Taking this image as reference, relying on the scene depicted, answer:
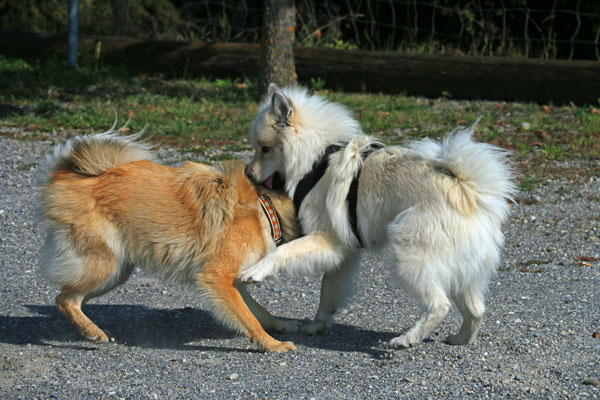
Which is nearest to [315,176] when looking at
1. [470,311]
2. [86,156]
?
[470,311]

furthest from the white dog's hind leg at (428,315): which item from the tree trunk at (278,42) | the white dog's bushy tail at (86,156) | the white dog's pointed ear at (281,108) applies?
the tree trunk at (278,42)

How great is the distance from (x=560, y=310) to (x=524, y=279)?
0.64 metres

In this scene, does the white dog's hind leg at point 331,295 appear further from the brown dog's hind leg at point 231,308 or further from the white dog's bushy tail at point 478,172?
the white dog's bushy tail at point 478,172

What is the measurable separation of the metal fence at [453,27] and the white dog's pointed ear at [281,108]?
785 centimetres

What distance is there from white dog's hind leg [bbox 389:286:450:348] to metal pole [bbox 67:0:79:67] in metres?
9.46

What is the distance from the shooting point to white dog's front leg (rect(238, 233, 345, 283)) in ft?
13.2

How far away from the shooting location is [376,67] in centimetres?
1088

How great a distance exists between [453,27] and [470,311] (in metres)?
9.91

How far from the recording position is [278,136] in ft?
14.4

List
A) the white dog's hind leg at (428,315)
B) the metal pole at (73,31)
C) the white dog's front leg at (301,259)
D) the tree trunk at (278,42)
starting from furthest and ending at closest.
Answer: the metal pole at (73,31), the tree trunk at (278,42), the white dog's front leg at (301,259), the white dog's hind leg at (428,315)

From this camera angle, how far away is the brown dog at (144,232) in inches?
160

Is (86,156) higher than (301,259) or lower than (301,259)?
higher

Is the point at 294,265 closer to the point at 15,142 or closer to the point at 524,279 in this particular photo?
the point at 524,279

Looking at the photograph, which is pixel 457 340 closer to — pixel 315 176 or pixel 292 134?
pixel 315 176
